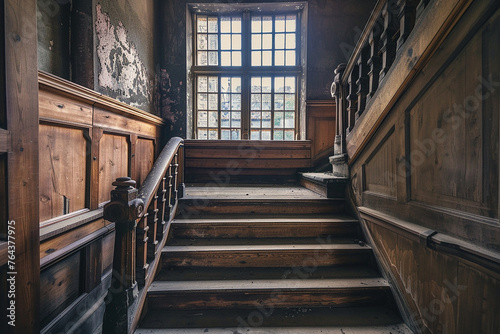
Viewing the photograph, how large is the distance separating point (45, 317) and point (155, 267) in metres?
0.65

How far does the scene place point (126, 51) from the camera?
10.1ft

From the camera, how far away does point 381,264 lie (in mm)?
1859

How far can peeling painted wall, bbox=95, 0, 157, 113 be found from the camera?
2.48 meters

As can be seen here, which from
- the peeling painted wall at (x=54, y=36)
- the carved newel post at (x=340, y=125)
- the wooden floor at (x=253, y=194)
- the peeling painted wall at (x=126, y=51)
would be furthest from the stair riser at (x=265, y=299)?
the peeling painted wall at (x=126, y=51)

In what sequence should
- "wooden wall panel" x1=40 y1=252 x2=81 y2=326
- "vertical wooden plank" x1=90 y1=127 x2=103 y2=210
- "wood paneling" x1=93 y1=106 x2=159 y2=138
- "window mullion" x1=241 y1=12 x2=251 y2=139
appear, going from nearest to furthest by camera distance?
"wooden wall panel" x1=40 y1=252 x2=81 y2=326
"vertical wooden plank" x1=90 y1=127 x2=103 y2=210
"wood paneling" x1=93 y1=106 x2=159 y2=138
"window mullion" x1=241 y1=12 x2=251 y2=139

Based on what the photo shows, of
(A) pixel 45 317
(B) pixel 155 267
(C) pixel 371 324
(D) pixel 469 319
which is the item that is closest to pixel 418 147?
(D) pixel 469 319

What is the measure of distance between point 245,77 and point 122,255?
165 inches

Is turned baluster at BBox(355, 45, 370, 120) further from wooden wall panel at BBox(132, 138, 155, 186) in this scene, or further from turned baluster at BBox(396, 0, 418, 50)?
wooden wall panel at BBox(132, 138, 155, 186)

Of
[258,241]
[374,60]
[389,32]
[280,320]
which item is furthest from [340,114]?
[280,320]

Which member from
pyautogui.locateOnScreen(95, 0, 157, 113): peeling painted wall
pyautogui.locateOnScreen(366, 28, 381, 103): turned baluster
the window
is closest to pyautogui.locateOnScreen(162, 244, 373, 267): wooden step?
pyautogui.locateOnScreen(366, 28, 381, 103): turned baluster

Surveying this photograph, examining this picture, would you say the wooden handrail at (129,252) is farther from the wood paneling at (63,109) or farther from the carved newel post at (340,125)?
the carved newel post at (340,125)

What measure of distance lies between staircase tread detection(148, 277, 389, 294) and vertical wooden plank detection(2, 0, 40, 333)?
0.76 metres

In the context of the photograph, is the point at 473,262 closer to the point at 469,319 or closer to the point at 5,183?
the point at 469,319

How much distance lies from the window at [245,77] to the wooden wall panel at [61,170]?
322 centimetres
